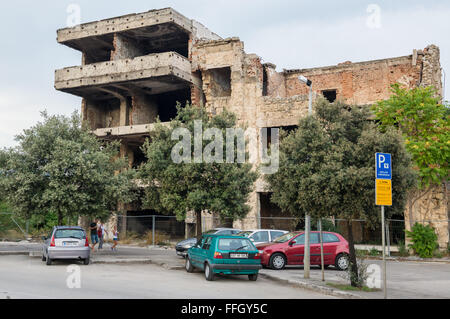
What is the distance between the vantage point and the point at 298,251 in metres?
17.0

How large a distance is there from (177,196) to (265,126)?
44.6ft

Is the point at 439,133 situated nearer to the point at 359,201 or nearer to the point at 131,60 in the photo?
the point at 359,201

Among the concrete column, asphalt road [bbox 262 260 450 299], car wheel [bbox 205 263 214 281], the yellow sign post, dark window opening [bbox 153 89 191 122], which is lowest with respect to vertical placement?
asphalt road [bbox 262 260 450 299]

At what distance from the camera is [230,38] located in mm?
31594

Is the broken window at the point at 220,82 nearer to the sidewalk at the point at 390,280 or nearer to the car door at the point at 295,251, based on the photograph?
the sidewalk at the point at 390,280

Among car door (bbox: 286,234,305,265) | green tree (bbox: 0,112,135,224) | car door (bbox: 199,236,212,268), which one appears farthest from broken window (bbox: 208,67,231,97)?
car door (bbox: 199,236,212,268)

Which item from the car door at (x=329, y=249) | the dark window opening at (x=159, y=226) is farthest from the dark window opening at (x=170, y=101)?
the car door at (x=329, y=249)

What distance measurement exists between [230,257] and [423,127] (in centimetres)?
1502

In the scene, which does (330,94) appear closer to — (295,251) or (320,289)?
(295,251)

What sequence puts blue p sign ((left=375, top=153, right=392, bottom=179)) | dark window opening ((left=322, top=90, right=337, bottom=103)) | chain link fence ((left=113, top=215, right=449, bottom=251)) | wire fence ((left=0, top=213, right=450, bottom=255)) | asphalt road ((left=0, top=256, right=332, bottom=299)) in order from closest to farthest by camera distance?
blue p sign ((left=375, top=153, right=392, bottom=179)), asphalt road ((left=0, top=256, right=332, bottom=299)), chain link fence ((left=113, top=215, right=449, bottom=251)), wire fence ((left=0, top=213, right=450, bottom=255)), dark window opening ((left=322, top=90, right=337, bottom=103))

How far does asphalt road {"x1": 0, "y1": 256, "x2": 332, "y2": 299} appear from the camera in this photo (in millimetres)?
10102

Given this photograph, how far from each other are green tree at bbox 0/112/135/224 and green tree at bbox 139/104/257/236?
207 cm

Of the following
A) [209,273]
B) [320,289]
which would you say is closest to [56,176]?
[209,273]

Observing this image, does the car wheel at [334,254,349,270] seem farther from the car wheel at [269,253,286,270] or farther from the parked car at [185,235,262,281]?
the parked car at [185,235,262,281]
